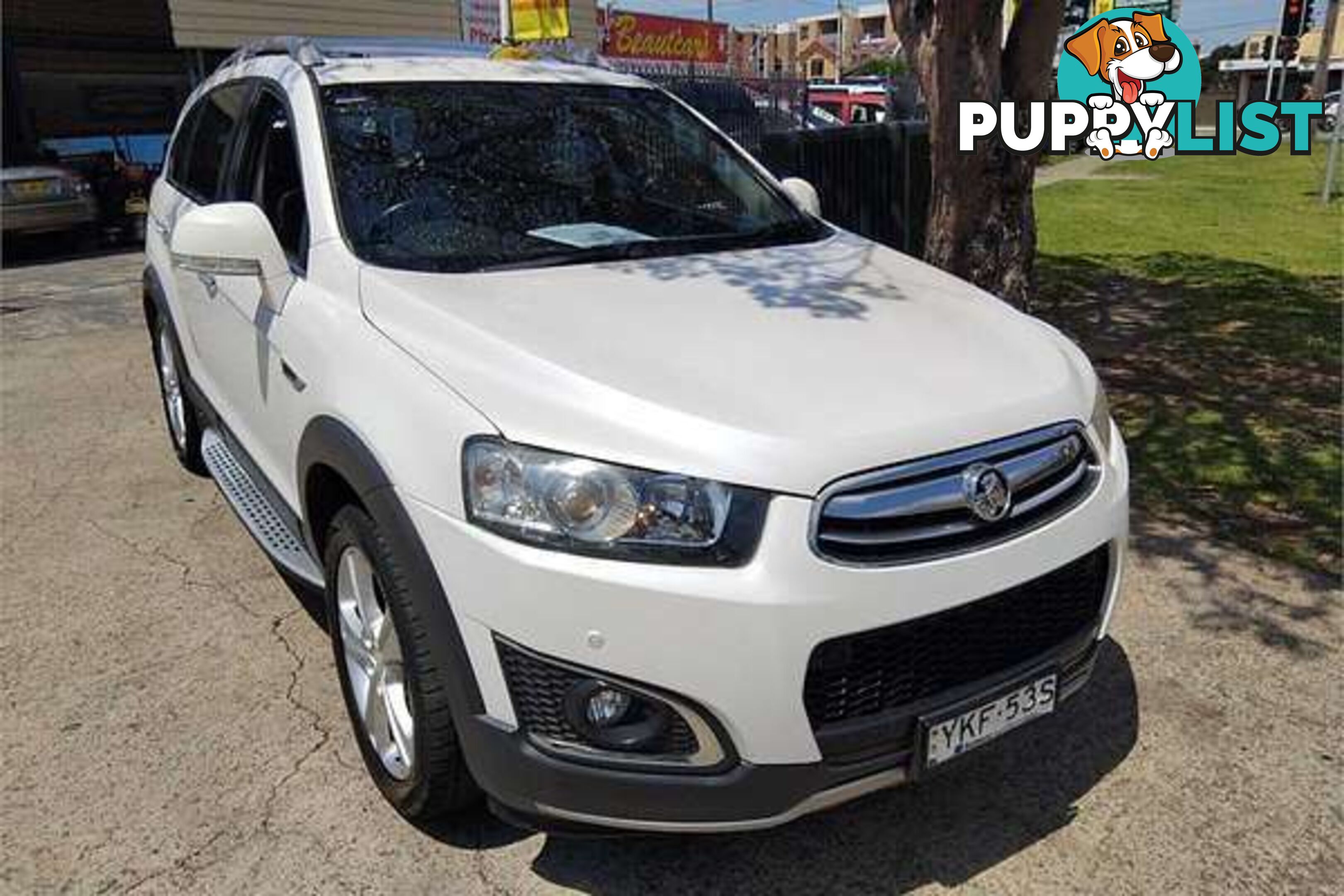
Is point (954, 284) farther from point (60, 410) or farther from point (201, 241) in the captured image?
point (60, 410)

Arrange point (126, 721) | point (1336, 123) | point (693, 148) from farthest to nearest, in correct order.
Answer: point (1336, 123) < point (693, 148) < point (126, 721)

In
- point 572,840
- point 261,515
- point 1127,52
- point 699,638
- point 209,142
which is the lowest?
point 572,840

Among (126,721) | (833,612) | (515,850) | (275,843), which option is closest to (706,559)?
(833,612)

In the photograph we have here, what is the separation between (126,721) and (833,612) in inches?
86.5

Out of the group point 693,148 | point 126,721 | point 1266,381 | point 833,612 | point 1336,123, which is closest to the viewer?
point 833,612

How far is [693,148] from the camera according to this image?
12.5ft

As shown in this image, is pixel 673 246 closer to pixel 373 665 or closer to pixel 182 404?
pixel 373 665

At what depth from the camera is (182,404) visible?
194 inches

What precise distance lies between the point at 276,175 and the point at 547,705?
2.15m

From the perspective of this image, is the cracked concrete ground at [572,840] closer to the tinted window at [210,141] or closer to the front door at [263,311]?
the front door at [263,311]

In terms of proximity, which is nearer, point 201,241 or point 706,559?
point 706,559

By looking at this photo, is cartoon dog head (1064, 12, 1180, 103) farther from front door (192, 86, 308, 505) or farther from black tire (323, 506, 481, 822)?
black tire (323, 506, 481, 822)

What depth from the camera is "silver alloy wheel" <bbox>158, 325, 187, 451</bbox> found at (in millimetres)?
4883

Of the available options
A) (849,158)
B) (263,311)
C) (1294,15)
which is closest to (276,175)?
(263,311)
